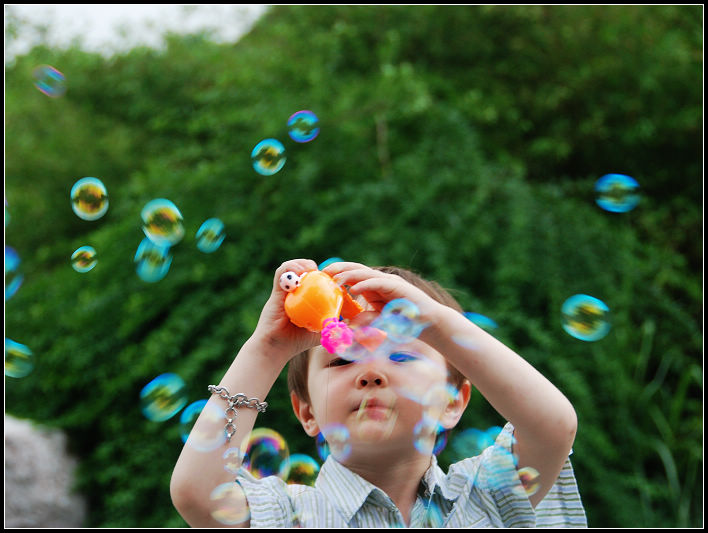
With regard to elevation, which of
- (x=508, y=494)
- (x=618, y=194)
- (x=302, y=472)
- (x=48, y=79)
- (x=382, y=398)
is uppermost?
(x=618, y=194)

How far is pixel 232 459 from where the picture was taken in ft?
4.15

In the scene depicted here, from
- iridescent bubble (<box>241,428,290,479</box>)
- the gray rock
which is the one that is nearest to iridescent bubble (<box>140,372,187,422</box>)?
iridescent bubble (<box>241,428,290,479</box>)

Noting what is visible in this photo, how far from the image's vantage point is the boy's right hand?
1.29m

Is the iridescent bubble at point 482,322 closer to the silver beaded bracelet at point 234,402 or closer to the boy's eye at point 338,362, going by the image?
the boy's eye at point 338,362

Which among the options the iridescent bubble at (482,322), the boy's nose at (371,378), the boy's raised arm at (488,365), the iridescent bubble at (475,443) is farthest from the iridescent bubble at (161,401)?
the iridescent bubble at (482,322)

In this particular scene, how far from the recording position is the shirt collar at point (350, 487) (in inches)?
52.7

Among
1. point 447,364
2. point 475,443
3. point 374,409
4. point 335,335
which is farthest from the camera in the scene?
point 475,443

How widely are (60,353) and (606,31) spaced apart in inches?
147

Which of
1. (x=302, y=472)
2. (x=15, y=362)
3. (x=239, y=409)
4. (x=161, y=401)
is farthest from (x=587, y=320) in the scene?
(x=15, y=362)

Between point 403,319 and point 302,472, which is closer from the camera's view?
point 403,319

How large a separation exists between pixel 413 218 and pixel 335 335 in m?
2.18

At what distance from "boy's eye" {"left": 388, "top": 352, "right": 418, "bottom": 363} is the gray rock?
2.44m

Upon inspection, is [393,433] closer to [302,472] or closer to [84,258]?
[302,472]

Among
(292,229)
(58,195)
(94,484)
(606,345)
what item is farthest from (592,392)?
(58,195)
